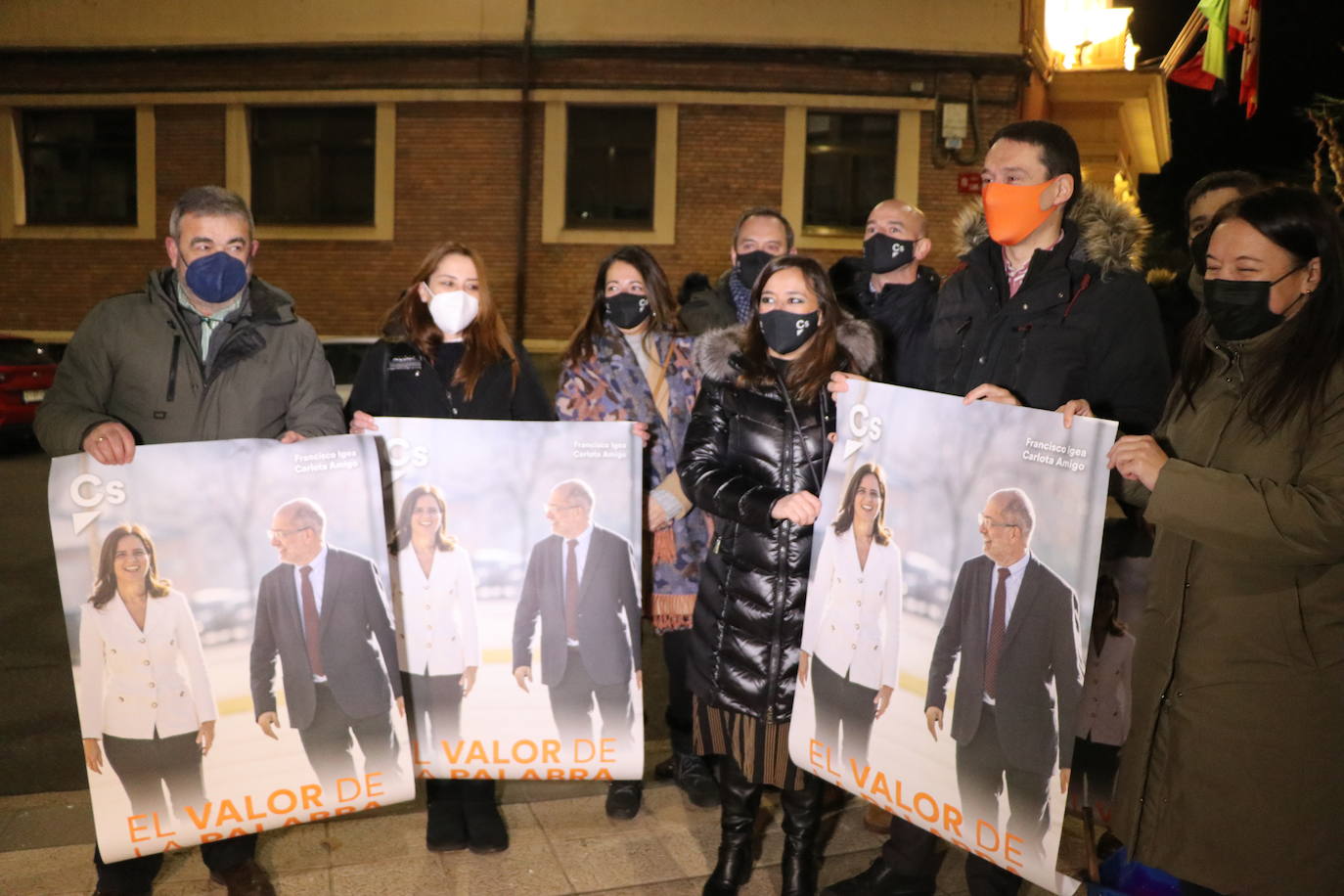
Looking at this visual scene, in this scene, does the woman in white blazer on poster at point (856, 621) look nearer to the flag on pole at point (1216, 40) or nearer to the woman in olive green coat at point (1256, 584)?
the woman in olive green coat at point (1256, 584)

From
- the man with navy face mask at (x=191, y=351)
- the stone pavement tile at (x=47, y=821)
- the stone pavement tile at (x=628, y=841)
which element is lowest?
the stone pavement tile at (x=47, y=821)

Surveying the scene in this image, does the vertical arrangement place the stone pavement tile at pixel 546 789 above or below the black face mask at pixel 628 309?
below

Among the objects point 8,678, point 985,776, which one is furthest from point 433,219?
point 985,776

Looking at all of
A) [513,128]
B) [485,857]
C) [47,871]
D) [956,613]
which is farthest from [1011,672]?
[513,128]

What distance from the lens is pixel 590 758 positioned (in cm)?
344

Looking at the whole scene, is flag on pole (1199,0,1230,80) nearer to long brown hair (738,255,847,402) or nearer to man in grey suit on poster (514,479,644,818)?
long brown hair (738,255,847,402)

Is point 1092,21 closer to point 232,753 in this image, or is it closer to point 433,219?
point 433,219

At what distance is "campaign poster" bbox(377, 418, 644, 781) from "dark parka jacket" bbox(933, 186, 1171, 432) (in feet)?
3.90

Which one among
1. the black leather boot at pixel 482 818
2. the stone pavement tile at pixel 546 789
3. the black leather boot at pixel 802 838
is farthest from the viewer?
the stone pavement tile at pixel 546 789

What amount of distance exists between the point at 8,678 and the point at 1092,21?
14545mm

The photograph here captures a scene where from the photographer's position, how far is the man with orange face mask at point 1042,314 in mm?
2875

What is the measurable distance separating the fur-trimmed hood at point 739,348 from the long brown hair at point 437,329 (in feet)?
2.67

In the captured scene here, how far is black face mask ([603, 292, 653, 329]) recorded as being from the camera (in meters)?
4.02

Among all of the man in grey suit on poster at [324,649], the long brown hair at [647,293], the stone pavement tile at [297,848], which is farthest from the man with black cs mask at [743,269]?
the stone pavement tile at [297,848]
